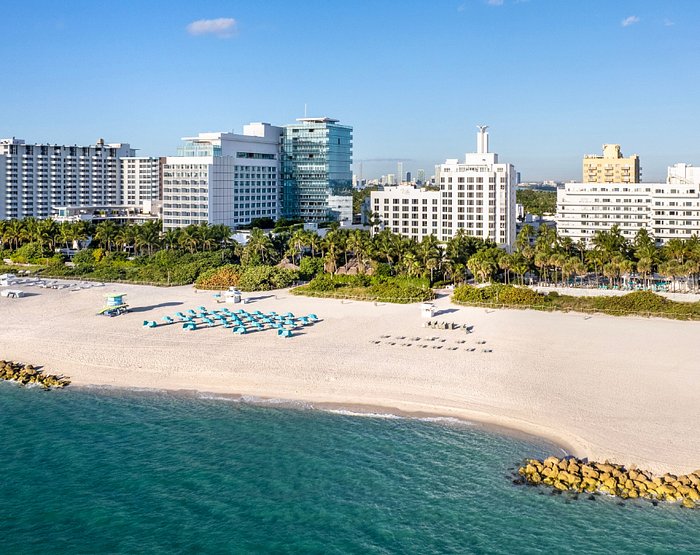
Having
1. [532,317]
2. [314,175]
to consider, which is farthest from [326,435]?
[314,175]

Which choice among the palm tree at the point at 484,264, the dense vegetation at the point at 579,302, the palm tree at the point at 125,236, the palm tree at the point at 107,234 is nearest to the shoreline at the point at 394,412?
the dense vegetation at the point at 579,302

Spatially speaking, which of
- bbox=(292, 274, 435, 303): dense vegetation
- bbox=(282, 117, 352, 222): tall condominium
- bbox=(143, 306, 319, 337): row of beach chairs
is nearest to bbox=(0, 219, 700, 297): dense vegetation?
bbox=(292, 274, 435, 303): dense vegetation

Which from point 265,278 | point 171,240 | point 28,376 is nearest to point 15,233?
point 171,240

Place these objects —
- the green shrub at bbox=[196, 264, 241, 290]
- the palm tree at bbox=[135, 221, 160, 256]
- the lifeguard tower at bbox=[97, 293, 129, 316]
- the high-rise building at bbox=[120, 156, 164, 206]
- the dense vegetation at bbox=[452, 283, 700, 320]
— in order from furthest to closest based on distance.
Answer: the high-rise building at bbox=[120, 156, 164, 206], the palm tree at bbox=[135, 221, 160, 256], the green shrub at bbox=[196, 264, 241, 290], the lifeguard tower at bbox=[97, 293, 129, 316], the dense vegetation at bbox=[452, 283, 700, 320]

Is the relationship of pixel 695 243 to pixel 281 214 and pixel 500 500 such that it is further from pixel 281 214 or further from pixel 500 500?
pixel 281 214

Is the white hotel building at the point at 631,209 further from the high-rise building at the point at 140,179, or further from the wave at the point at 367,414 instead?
the high-rise building at the point at 140,179

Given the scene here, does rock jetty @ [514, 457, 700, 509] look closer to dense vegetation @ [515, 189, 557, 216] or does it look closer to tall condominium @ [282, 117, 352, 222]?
tall condominium @ [282, 117, 352, 222]

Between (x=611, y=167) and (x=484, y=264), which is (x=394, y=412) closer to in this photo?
(x=484, y=264)
